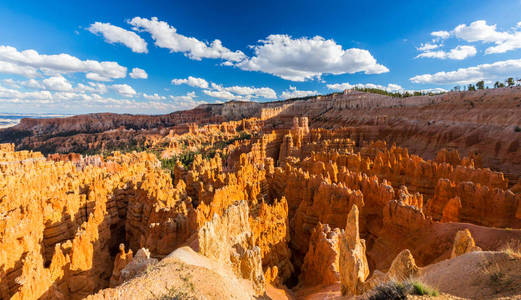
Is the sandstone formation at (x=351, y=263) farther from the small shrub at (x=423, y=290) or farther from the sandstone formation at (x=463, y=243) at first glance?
the small shrub at (x=423, y=290)

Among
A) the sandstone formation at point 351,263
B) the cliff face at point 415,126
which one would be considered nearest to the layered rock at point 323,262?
the sandstone formation at point 351,263

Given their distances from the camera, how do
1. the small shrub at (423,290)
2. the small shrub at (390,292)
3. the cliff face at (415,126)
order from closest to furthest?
the small shrub at (423,290) < the small shrub at (390,292) < the cliff face at (415,126)

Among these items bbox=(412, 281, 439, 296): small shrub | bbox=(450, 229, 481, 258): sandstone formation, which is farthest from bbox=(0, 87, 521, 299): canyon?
bbox=(412, 281, 439, 296): small shrub

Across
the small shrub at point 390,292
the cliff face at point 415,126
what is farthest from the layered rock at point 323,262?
the cliff face at point 415,126

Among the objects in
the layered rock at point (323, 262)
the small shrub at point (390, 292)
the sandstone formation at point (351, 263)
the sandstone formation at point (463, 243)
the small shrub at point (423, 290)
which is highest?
the small shrub at point (423, 290)

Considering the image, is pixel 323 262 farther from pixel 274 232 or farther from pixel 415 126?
pixel 415 126

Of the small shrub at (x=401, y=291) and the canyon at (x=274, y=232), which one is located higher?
the small shrub at (x=401, y=291)

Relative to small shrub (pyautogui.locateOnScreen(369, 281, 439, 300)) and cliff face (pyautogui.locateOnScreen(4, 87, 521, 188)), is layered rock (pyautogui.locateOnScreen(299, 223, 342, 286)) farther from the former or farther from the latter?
cliff face (pyautogui.locateOnScreen(4, 87, 521, 188))

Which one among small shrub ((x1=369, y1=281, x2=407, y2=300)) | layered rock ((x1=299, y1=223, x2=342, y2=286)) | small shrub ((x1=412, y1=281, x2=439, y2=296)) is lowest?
layered rock ((x1=299, y1=223, x2=342, y2=286))

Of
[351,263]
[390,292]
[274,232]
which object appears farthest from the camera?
[274,232]

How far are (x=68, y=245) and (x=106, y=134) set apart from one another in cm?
9106

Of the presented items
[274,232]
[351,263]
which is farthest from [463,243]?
[274,232]

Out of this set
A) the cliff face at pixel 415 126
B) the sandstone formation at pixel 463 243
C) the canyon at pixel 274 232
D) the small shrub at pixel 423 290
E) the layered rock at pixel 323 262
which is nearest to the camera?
the small shrub at pixel 423 290

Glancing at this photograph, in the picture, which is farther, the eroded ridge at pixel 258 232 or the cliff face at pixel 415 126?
the cliff face at pixel 415 126
